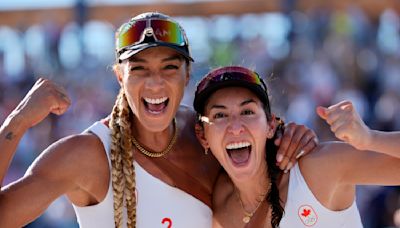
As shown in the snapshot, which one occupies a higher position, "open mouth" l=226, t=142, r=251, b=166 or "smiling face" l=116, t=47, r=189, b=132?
"smiling face" l=116, t=47, r=189, b=132

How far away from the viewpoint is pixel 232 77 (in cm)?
353

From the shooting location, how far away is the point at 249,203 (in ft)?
12.1

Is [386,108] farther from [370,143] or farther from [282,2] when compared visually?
[370,143]

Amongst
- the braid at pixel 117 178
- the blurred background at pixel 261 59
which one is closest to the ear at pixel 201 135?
the braid at pixel 117 178

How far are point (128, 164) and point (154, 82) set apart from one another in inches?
14.6

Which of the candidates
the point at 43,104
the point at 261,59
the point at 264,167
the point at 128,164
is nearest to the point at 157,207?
the point at 128,164

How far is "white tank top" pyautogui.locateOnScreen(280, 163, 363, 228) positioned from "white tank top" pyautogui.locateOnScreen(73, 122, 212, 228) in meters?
0.42

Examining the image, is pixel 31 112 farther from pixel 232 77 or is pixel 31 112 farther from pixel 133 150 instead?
pixel 232 77

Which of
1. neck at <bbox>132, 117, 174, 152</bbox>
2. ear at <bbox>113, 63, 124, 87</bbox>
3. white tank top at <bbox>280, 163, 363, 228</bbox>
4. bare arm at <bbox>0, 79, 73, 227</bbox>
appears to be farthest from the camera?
neck at <bbox>132, 117, 174, 152</bbox>

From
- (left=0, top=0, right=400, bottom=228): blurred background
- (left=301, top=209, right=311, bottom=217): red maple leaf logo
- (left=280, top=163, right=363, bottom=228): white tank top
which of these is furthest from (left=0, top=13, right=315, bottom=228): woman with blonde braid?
(left=0, top=0, right=400, bottom=228): blurred background

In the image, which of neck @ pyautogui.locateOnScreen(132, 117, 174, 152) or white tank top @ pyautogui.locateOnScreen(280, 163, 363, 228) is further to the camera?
neck @ pyautogui.locateOnScreen(132, 117, 174, 152)

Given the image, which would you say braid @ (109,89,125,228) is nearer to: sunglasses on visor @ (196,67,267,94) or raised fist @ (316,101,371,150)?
sunglasses on visor @ (196,67,267,94)

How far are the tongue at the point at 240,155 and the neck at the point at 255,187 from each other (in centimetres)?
12

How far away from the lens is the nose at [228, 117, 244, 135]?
3529 millimetres
